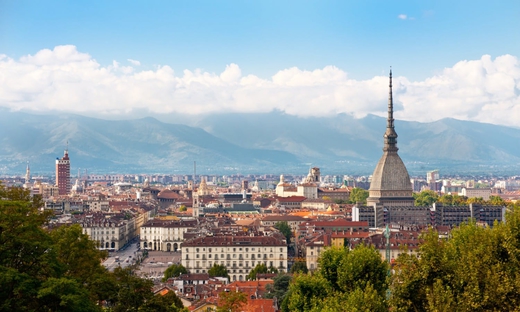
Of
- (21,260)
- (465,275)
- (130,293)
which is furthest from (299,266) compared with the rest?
(21,260)

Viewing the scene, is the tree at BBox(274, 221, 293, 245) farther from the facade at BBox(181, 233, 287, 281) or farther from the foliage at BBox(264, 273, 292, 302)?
the foliage at BBox(264, 273, 292, 302)

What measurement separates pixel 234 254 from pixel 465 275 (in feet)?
174

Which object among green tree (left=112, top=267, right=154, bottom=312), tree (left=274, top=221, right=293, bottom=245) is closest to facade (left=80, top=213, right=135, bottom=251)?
tree (left=274, top=221, right=293, bottom=245)

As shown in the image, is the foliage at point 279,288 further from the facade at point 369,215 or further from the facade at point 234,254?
the facade at point 369,215

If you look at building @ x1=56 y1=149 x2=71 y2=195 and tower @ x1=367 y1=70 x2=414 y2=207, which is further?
building @ x1=56 y1=149 x2=71 y2=195

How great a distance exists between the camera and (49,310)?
25.3m

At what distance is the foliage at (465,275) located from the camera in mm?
25766

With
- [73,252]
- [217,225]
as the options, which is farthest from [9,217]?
[217,225]

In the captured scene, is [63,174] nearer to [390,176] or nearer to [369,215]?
[390,176]

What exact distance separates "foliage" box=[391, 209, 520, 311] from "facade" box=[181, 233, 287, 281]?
1966 inches

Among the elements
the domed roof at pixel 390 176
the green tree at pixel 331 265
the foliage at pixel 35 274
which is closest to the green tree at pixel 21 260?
the foliage at pixel 35 274

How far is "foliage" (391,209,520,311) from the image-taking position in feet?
84.5

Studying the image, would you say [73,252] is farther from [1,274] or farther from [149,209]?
[149,209]

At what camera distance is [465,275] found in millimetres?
26906
